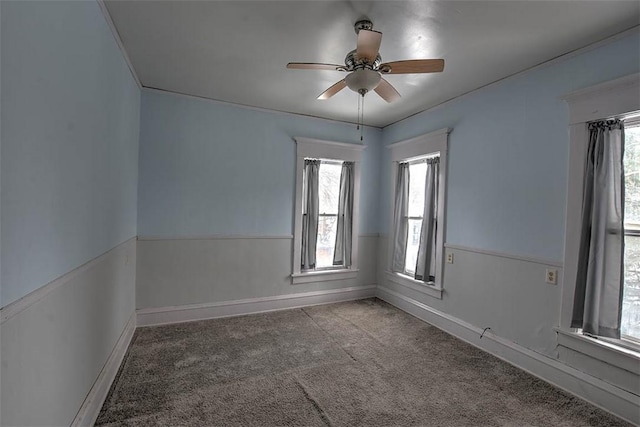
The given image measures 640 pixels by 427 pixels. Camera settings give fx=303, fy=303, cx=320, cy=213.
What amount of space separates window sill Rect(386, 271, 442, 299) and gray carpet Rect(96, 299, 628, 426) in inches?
17.1

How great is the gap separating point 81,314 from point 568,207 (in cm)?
335

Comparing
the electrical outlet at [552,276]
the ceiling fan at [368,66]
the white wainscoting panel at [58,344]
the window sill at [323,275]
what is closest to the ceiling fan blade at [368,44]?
the ceiling fan at [368,66]

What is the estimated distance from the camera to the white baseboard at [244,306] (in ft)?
11.1

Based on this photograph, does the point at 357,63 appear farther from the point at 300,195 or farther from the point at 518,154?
the point at 300,195

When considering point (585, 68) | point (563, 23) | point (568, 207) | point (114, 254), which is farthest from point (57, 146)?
point (585, 68)

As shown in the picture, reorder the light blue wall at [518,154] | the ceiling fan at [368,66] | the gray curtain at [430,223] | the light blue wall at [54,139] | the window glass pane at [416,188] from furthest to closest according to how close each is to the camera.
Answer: the window glass pane at [416,188], the gray curtain at [430,223], the light blue wall at [518,154], the ceiling fan at [368,66], the light blue wall at [54,139]

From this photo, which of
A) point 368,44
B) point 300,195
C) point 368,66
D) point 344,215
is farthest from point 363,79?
point 344,215

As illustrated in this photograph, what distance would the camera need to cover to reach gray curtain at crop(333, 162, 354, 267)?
4.41 meters

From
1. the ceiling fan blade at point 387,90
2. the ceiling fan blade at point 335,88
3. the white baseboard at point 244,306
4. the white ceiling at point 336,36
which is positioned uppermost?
the white ceiling at point 336,36

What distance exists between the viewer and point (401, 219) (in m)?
4.25

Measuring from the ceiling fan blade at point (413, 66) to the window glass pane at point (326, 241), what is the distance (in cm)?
250

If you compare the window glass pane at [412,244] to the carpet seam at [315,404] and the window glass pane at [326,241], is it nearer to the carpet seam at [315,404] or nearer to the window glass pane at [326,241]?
the window glass pane at [326,241]

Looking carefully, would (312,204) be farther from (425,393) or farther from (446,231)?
(425,393)

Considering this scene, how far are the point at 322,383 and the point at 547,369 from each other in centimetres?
182
